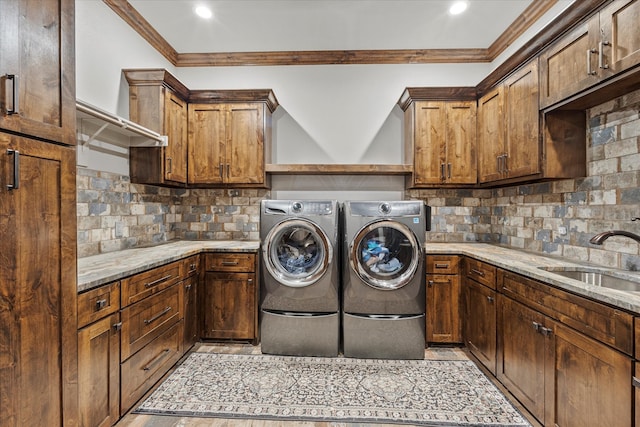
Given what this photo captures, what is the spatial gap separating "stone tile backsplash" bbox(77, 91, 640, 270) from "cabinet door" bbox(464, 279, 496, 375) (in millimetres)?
662

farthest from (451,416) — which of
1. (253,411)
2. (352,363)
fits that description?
(253,411)

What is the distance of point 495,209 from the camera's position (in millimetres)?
3223

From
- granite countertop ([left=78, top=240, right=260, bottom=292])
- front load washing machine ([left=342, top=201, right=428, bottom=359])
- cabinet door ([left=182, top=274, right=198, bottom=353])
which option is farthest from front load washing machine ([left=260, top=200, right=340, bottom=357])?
cabinet door ([left=182, top=274, right=198, bottom=353])

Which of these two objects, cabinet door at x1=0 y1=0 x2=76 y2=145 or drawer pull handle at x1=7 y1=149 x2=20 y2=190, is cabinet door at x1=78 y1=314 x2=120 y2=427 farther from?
cabinet door at x1=0 y1=0 x2=76 y2=145

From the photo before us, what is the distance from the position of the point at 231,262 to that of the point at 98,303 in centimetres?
124

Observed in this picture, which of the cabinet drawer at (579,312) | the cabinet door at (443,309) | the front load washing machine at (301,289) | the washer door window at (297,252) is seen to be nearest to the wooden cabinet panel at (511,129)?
the cabinet drawer at (579,312)

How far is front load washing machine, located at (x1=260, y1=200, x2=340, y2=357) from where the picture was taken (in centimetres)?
256

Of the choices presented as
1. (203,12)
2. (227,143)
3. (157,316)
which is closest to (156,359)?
(157,316)

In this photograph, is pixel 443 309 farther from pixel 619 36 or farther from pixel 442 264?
pixel 619 36

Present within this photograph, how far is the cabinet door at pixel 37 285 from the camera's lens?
1.05 m

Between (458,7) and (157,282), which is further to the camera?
(458,7)

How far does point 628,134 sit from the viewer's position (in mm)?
1822

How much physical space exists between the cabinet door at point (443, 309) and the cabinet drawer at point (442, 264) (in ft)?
0.14

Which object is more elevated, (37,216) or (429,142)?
(429,142)
